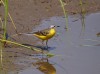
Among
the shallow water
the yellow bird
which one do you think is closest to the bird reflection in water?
the shallow water

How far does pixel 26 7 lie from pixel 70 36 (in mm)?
2258

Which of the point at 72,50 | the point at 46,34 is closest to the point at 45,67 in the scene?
the point at 72,50

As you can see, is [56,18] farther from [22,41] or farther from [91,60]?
[91,60]

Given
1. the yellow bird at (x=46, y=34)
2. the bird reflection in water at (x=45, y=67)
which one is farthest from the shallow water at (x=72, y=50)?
the yellow bird at (x=46, y=34)

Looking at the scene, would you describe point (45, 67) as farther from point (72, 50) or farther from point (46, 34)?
point (46, 34)

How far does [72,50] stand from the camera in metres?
8.45

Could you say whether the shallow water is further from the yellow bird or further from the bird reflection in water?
the yellow bird

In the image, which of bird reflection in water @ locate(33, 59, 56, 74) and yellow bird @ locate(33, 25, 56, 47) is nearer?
bird reflection in water @ locate(33, 59, 56, 74)

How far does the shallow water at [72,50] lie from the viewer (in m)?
7.43

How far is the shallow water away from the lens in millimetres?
7426

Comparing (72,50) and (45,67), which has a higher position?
(72,50)

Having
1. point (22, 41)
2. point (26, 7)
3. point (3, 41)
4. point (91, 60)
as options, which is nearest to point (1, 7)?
point (26, 7)

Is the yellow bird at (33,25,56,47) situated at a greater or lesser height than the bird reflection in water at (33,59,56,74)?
greater

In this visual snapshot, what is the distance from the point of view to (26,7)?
36.8 feet
